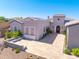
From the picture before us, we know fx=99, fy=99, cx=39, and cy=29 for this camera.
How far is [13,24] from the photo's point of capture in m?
28.4

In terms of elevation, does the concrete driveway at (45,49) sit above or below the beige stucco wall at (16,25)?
below

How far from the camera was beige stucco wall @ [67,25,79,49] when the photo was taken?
1612cm

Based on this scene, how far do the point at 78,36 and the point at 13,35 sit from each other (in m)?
16.5

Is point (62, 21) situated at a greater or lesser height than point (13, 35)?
greater

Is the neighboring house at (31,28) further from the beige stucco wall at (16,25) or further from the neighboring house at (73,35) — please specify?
the neighboring house at (73,35)

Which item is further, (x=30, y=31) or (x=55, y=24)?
(x=55, y=24)

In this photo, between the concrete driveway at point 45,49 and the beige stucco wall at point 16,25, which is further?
the beige stucco wall at point 16,25

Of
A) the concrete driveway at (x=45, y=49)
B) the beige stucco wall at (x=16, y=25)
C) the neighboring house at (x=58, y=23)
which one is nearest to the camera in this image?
the concrete driveway at (x=45, y=49)

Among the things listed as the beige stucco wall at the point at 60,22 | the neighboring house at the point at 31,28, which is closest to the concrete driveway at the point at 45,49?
the neighboring house at the point at 31,28

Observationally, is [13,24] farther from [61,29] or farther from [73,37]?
[73,37]

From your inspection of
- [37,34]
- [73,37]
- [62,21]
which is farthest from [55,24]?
[73,37]

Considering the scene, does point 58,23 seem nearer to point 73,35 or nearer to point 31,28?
point 31,28

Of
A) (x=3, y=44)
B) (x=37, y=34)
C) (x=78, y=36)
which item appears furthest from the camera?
(x=37, y=34)

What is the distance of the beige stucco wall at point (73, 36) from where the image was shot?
16125 mm
